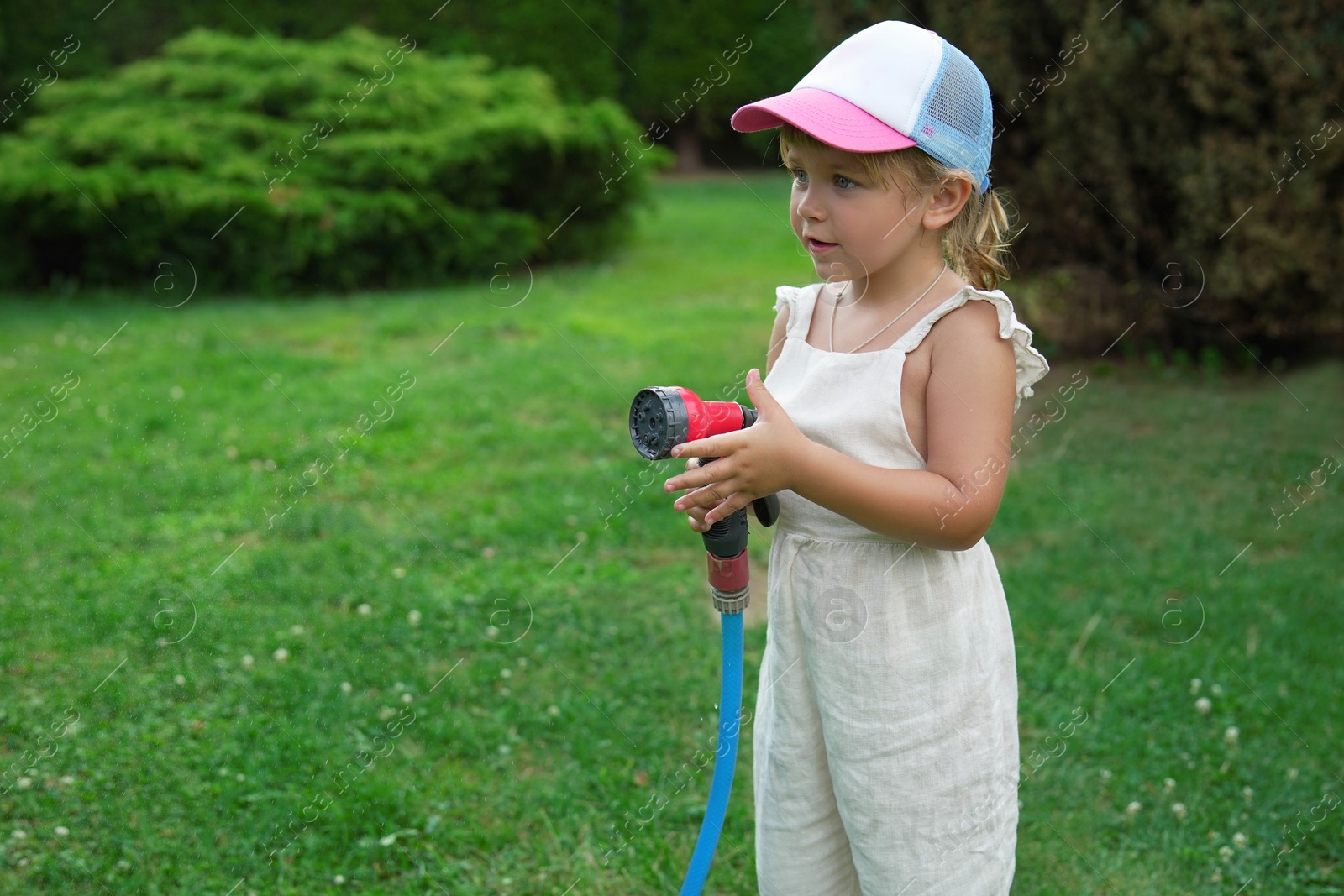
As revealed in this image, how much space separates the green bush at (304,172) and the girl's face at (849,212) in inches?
293

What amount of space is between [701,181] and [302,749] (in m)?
14.9

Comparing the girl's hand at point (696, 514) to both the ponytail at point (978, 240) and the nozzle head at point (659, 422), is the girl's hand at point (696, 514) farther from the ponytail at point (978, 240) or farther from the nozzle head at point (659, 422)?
the ponytail at point (978, 240)

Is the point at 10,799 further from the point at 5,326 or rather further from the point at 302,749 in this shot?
the point at 5,326

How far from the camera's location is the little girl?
162cm

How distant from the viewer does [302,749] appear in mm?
2988

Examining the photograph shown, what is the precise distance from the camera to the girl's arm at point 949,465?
1.60 meters

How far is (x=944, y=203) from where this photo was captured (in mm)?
1708

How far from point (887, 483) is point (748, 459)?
215mm

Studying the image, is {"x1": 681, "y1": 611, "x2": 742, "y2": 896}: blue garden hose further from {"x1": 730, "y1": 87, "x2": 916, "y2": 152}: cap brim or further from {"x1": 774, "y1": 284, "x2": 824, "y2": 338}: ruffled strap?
{"x1": 730, "y1": 87, "x2": 916, "y2": 152}: cap brim

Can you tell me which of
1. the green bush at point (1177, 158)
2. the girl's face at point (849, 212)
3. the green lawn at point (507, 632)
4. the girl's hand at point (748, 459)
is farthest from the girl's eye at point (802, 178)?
the green bush at point (1177, 158)

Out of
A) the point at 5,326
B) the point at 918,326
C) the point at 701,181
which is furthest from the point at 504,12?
the point at 918,326

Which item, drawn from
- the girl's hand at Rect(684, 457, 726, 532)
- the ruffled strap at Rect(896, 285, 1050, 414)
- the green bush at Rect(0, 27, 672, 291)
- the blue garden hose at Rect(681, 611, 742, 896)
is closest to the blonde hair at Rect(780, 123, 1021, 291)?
the ruffled strap at Rect(896, 285, 1050, 414)

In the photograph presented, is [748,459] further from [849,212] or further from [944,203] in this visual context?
[944,203]

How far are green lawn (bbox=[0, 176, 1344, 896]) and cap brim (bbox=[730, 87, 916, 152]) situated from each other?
1.75 metres
